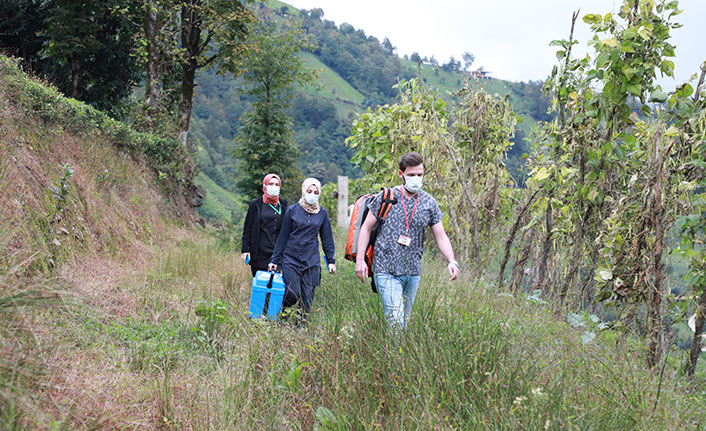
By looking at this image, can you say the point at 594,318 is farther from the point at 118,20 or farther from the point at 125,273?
the point at 118,20

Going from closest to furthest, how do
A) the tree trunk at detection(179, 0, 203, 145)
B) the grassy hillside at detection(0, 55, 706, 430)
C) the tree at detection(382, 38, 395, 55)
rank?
the grassy hillside at detection(0, 55, 706, 430), the tree trunk at detection(179, 0, 203, 145), the tree at detection(382, 38, 395, 55)

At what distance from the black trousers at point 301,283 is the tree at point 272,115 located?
74.7ft

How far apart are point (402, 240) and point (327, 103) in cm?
9403

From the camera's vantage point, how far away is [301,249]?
19.7ft

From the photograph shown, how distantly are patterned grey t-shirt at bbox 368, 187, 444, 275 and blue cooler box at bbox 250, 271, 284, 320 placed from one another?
62.3 inches

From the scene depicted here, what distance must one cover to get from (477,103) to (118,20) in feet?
45.6

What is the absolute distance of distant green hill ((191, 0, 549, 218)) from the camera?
65750 mm

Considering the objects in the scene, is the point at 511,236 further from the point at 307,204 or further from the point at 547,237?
the point at 307,204

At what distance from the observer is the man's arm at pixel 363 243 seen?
4625 millimetres

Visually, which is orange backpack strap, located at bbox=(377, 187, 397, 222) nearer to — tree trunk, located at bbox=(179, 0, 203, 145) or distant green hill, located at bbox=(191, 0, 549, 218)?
tree trunk, located at bbox=(179, 0, 203, 145)

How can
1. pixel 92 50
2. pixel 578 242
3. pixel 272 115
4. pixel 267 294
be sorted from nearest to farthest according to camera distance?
pixel 578 242 → pixel 267 294 → pixel 92 50 → pixel 272 115

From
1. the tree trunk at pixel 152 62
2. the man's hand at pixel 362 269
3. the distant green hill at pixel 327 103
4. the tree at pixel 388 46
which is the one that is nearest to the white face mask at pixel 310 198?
the man's hand at pixel 362 269

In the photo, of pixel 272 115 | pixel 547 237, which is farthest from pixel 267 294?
pixel 272 115

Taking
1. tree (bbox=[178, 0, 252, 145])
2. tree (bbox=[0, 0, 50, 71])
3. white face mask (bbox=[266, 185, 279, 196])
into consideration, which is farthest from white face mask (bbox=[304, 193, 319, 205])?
tree (bbox=[0, 0, 50, 71])
